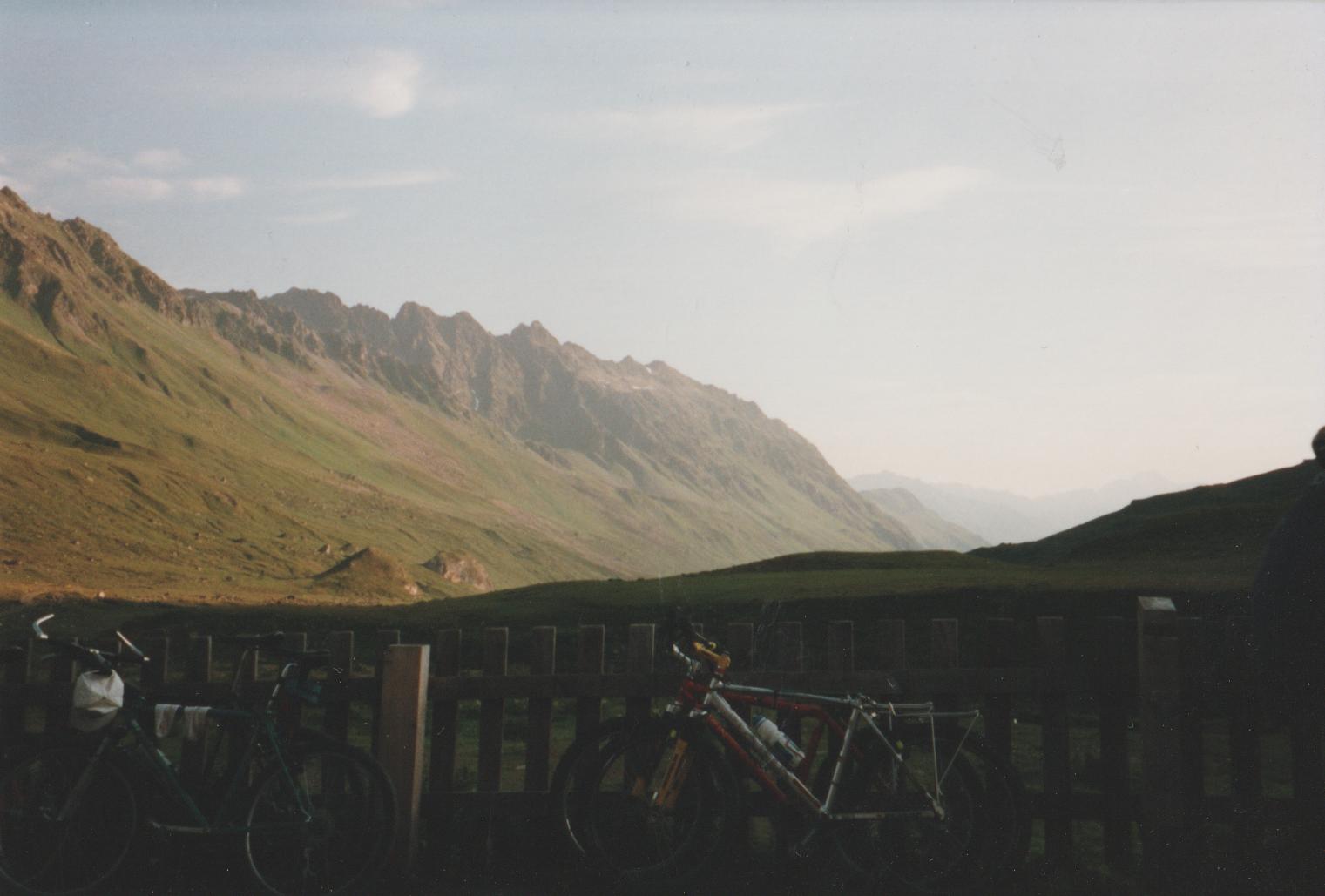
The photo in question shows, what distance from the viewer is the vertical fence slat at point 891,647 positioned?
7277 mm

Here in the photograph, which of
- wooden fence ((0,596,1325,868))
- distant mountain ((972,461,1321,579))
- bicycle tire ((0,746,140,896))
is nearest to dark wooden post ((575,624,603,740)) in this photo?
wooden fence ((0,596,1325,868))

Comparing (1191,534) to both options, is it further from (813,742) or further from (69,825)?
(69,825)

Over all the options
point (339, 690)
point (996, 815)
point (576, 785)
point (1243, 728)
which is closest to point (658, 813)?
point (576, 785)

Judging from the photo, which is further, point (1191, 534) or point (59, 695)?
point (1191, 534)

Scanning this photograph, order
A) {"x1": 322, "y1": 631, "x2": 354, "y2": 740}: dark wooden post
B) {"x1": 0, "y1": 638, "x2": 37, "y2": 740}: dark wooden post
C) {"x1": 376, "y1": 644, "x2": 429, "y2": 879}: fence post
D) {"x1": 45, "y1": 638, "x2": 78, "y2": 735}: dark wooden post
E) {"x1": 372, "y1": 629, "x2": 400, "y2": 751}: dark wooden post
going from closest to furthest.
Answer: {"x1": 376, "y1": 644, "x2": 429, "y2": 879}: fence post, {"x1": 372, "y1": 629, "x2": 400, "y2": 751}: dark wooden post, {"x1": 322, "y1": 631, "x2": 354, "y2": 740}: dark wooden post, {"x1": 45, "y1": 638, "x2": 78, "y2": 735}: dark wooden post, {"x1": 0, "y1": 638, "x2": 37, "y2": 740}: dark wooden post

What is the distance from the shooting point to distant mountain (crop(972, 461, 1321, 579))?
90.2 ft

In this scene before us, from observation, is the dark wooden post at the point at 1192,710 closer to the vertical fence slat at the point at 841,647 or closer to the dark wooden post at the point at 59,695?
the vertical fence slat at the point at 841,647

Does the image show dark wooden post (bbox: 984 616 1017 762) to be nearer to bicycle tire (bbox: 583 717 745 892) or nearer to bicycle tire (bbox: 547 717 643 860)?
bicycle tire (bbox: 583 717 745 892)

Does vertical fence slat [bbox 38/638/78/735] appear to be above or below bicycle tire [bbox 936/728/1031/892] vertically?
above

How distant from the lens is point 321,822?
22.1 ft

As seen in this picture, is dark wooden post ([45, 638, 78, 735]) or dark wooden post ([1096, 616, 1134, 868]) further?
dark wooden post ([45, 638, 78, 735])

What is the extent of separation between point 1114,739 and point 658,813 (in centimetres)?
287

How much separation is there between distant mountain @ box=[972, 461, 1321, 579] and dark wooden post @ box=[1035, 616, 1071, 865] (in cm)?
1682

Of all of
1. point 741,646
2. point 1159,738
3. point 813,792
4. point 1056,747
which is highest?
point 741,646
